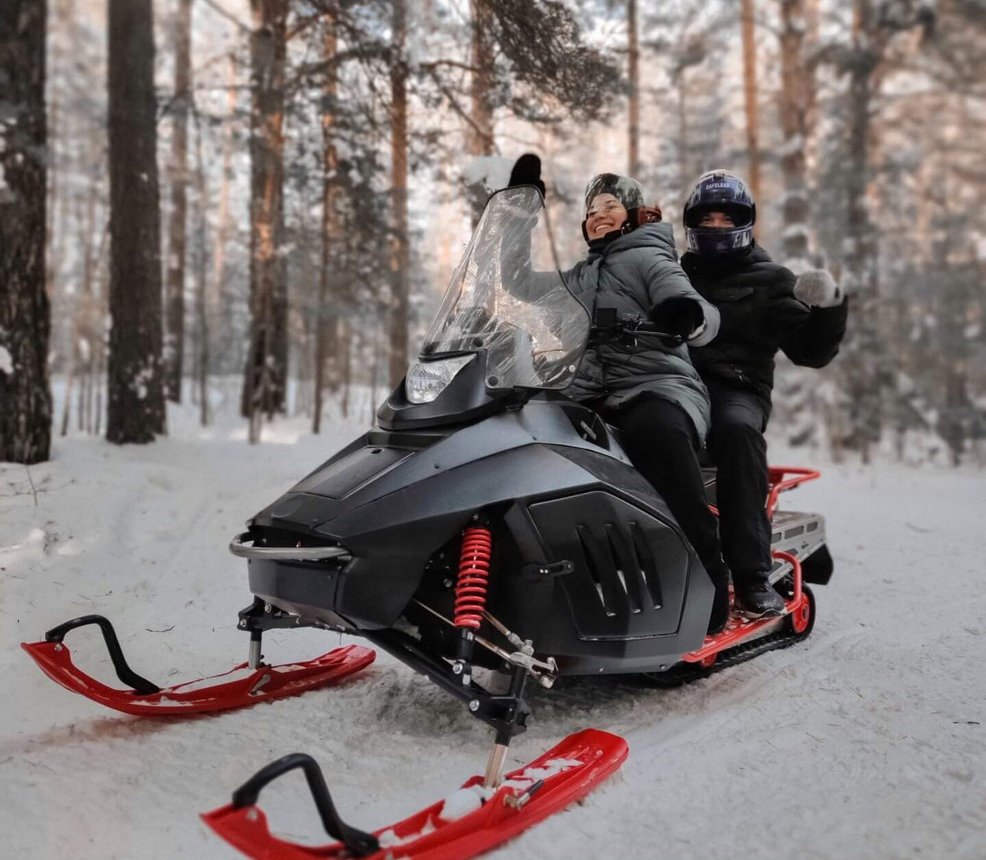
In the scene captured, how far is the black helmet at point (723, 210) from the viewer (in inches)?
150

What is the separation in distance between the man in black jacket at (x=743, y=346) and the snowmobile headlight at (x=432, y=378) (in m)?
1.38

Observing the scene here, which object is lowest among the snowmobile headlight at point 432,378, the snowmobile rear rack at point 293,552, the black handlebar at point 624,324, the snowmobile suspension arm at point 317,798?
the snowmobile suspension arm at point 317,798

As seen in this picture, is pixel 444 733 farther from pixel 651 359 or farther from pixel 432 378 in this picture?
pixel 651 359

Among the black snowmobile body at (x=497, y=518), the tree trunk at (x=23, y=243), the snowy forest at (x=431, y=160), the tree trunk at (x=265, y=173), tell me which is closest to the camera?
the black snowmobile body at (x=497, y=518)

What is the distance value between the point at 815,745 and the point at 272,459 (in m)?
6.64

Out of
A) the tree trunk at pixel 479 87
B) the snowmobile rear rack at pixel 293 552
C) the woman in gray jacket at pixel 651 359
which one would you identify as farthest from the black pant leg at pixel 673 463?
the tree trunk at pixel 479 87

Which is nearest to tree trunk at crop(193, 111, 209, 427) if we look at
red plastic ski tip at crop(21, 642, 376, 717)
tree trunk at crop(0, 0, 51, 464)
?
tree trunk at crop(0, 0, 51, 464)

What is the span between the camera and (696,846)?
199cm

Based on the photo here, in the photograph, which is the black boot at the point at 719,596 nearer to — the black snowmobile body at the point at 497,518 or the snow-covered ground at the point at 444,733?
the black snowmobile body at the point at 497,518

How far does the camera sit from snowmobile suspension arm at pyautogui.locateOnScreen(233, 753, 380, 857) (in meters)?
1.70

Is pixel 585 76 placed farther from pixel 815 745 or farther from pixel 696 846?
pixel 696 846

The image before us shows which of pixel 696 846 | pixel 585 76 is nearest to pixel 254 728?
pixel 696 846

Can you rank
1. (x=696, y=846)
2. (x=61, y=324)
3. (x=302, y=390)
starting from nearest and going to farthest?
(x=696, y=846)
(x=302, y=390)
(x=61, y=324)

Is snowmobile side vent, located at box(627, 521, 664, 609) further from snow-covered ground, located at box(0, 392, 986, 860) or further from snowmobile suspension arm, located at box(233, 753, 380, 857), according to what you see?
snowmobile suspension arm, located at box(233, 753, 380, 857)
